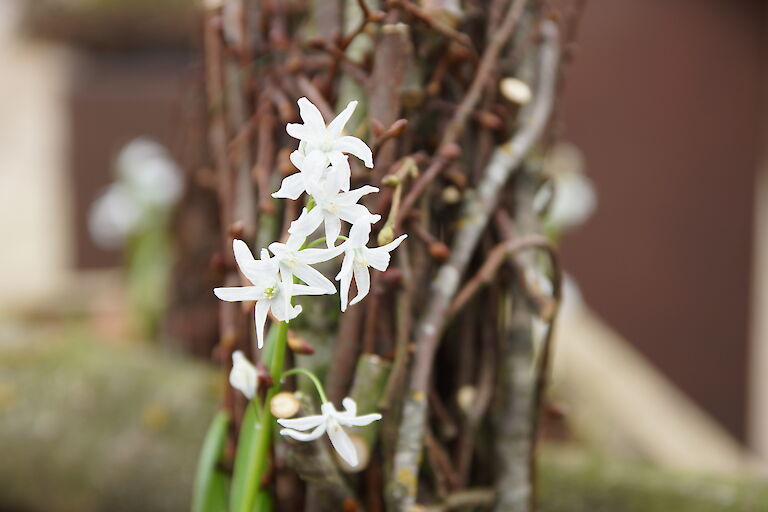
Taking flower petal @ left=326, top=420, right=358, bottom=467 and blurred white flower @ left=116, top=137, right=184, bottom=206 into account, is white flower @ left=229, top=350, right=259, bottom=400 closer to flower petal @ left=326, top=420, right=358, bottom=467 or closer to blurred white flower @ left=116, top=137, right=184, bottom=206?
flower petal @ left=326, top=420, right=358, bottom=467

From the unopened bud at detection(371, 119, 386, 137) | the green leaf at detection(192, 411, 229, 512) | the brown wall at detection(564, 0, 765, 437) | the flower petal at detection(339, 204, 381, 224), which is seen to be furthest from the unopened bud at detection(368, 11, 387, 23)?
the brown wall at detection(564, 0, 765, 437)

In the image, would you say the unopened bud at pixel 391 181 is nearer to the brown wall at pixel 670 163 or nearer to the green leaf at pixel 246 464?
the green leaf at pixel 246 464

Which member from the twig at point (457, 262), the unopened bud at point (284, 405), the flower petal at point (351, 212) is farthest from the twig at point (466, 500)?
the flower petal at point (351, 212)

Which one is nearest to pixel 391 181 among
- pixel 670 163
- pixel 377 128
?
pixel 377 128

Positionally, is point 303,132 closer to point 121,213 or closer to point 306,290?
point 306,290

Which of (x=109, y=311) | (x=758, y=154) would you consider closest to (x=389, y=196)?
(x=109, y=311)
